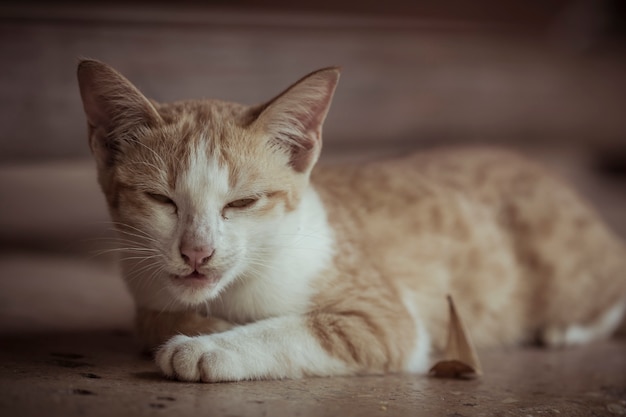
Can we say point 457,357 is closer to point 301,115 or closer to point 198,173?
point 301,115

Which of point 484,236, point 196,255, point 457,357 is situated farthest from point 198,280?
point 484,236

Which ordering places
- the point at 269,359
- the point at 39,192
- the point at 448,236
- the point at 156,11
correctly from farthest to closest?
the point at 39,192
the point at 156,11
the point at 448,236
the point at 269,359

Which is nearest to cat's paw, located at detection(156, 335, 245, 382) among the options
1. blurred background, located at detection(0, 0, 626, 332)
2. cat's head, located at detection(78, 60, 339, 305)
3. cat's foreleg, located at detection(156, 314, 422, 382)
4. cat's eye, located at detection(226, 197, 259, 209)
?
cat's foreleg, located at detection(156, 314, 422, 382)

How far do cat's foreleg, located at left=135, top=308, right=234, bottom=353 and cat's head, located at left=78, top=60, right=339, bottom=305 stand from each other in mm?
98

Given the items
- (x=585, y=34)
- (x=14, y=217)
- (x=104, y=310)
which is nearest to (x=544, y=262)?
(x=104, y=310)

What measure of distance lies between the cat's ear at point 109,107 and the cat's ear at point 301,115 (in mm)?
329

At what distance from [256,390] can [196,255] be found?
0.37 m

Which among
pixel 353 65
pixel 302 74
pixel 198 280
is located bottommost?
pixel 198 280

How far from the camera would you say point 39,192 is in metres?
5.62

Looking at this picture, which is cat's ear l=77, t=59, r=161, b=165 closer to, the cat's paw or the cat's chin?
the cat's chin

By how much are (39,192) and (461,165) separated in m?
3.53

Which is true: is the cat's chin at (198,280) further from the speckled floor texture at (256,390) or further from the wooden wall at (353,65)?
the wooden wall at (353,65)

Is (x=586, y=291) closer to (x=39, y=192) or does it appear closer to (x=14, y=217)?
(x=14, y=217)

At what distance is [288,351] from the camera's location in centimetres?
208
